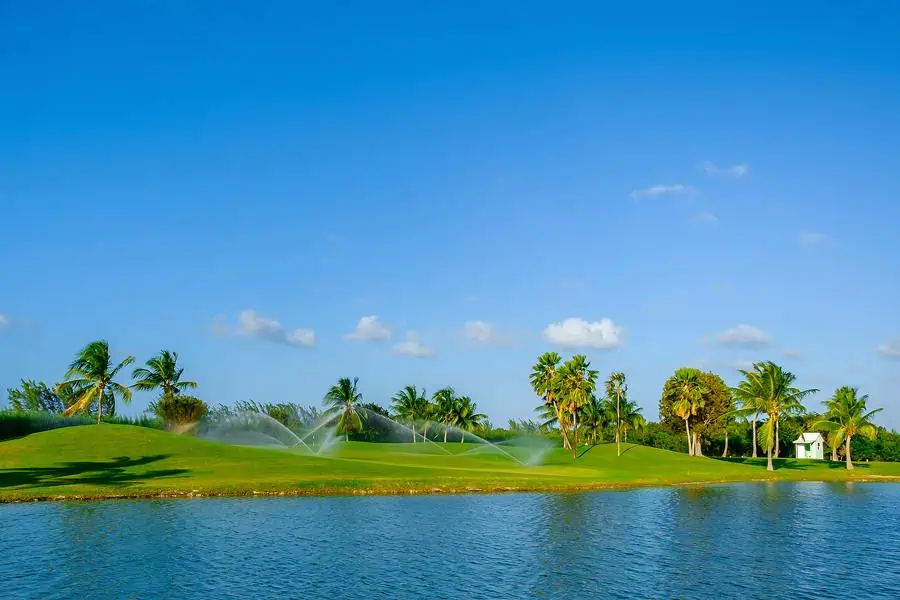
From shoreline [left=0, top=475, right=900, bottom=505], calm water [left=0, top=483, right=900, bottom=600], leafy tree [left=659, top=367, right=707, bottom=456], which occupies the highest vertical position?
leafy tree [left=659, top=367, right=707, bottom=456]

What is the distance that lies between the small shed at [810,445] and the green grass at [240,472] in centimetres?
6143

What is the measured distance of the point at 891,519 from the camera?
60625 millimetres

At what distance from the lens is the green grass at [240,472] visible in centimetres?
7112

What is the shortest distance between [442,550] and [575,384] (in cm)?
8225

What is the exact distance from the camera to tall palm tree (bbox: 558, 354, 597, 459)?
122062mm

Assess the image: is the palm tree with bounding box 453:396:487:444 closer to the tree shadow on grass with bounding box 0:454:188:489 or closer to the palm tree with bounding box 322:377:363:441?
the palm tree with bounding box 322:377:363:441

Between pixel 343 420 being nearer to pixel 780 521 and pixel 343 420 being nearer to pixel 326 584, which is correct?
pixel 780 521

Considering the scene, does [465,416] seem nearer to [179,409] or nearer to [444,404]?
[444,404]

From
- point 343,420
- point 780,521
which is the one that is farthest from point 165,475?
point 343,420

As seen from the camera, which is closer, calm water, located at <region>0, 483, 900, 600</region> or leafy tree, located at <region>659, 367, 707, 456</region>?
calm water, located at <region>0, 483, 900, 600</region>

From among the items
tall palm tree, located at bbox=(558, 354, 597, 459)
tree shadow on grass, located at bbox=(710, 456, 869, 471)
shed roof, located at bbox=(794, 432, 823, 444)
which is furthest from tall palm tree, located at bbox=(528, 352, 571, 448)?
shed roof, located at bbox=(794, 432, 823, 444)

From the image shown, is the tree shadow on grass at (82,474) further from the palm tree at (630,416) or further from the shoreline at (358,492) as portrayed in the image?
the palm tree at (630,416)

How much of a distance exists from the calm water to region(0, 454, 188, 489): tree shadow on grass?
11.7 metres

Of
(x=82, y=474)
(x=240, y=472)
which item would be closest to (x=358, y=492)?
(x=240, y=472)
